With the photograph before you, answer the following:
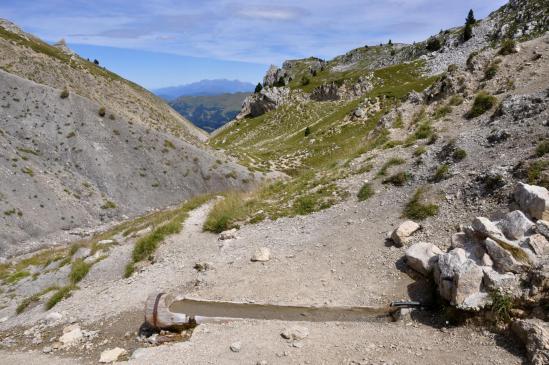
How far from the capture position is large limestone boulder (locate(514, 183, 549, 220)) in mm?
13851

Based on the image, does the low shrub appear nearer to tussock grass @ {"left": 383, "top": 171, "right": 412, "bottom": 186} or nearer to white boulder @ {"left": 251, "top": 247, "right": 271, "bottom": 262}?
tussock grass @ {"left": 383, "top": 171, "right": 412, "bottom": 186}

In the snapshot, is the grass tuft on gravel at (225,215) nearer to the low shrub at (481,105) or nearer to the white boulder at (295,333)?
the white boulder at (295,333)

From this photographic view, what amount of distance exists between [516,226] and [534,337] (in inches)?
167

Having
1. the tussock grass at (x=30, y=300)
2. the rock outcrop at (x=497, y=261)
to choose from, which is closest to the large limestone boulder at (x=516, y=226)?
the rock outcrop at (x=497, y=261)

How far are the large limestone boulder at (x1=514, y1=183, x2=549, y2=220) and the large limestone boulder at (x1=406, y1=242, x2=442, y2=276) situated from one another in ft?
11.1

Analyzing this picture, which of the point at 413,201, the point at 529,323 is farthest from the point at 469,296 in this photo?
the point at 413,201

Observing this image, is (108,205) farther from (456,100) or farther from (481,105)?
(481,105)

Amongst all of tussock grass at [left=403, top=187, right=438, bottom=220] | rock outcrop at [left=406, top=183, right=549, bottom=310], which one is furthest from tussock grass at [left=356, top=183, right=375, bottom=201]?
rock outcrop at [left=406, top=183, right=549, bottom=310]

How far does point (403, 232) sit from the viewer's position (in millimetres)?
17375

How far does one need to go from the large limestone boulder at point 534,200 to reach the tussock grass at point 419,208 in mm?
3662

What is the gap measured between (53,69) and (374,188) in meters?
A: 65.6

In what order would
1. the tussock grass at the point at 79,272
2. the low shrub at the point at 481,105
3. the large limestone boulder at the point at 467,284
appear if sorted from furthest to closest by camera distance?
1. the low shrub at the point at 481,105
2. the tussock grass at the point at 79,272
3. the large limestone boulder at the point at 467,284

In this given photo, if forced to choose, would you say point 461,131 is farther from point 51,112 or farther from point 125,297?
point 51,112

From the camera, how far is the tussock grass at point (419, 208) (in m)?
18.4
